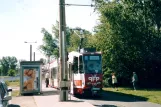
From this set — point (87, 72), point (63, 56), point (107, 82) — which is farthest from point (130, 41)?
point (63, 56)

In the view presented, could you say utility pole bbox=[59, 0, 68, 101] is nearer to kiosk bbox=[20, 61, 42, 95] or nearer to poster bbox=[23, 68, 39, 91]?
kiosk bbox=[20, 61, 42, 95]

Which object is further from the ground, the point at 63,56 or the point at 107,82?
the point at 63,56

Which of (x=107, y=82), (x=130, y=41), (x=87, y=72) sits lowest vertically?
(x=107, y=82)

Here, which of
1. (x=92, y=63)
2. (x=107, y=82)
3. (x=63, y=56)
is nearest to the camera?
(x=63, y=56)

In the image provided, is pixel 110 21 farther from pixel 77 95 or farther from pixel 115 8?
pixel 77 95

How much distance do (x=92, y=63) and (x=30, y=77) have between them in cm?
570

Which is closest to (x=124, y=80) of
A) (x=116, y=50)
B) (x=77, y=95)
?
(x=116, y=50)

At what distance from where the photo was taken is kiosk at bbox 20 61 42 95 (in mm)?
25969

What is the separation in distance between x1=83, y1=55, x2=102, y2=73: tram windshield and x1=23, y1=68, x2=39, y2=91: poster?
16.2 feet

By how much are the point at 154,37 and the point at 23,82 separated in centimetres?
1792

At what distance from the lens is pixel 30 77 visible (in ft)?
86.1

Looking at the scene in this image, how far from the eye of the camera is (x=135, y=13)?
127 feet

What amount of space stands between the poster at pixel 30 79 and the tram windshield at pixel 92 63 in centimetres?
494

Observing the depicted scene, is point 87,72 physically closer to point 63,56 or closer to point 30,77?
point 63,56
